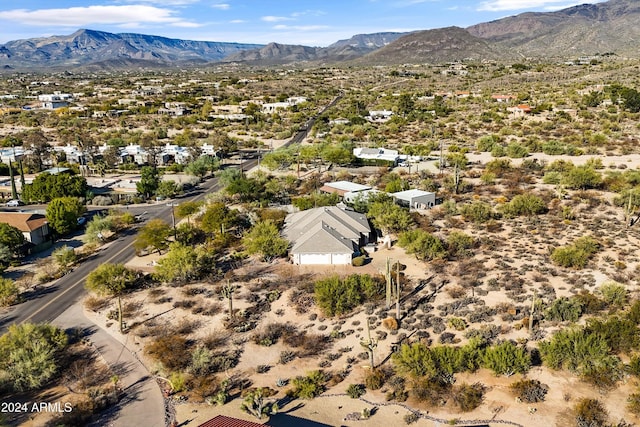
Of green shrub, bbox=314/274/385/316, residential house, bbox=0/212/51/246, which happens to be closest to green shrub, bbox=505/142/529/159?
green shrub, bbox=314/274/385/316

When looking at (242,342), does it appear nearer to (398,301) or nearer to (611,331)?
(398,301)

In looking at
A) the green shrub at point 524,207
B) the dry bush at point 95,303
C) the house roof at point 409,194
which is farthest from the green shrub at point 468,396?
the house roof at point 409,194

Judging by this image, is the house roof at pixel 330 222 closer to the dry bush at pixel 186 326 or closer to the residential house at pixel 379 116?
the dry bush at pixel 186 326

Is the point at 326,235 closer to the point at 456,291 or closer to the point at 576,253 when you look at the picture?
the point at 456,291

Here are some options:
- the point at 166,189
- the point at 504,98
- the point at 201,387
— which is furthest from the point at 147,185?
the point at 504,98

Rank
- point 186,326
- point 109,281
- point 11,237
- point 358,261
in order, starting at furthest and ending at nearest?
point 11,237 < point 358,261 < point 109,281 < point 186,326
